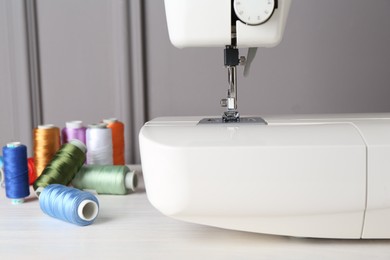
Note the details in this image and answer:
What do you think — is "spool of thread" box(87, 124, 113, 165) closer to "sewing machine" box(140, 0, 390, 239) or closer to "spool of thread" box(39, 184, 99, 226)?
"spool of thread" box(39, 184, 99, 226)

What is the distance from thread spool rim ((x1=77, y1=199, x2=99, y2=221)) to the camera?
37.8 inches

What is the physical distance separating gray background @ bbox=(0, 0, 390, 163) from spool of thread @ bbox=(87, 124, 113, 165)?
345 mm

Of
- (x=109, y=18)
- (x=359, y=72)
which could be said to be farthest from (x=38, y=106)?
(x=359, y=72)

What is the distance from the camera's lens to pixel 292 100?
169 cm

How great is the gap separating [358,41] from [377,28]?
0.08 metres

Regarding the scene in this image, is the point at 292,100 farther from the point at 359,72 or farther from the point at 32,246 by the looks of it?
the point at 32,246

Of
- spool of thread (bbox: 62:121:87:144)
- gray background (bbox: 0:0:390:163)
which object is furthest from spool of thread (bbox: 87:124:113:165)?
gray background (bbox: 0:0:390:163)

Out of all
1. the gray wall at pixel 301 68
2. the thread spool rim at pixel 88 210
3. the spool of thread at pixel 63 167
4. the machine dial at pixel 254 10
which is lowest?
the thread spool rim at pixel 88 210

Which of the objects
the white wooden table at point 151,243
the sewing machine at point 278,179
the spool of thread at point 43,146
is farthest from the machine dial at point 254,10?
the spool of thread at point 43,146

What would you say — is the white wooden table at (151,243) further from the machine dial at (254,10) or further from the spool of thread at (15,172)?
the machine dial at (254,10)

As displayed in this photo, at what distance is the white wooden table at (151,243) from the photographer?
2.66 ft

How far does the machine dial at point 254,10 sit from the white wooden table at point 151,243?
1.40ft

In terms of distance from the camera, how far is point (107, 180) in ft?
3.96

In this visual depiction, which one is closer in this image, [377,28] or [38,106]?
[377,28]
